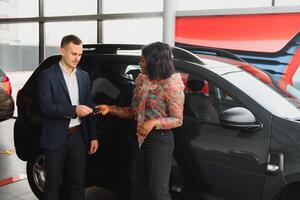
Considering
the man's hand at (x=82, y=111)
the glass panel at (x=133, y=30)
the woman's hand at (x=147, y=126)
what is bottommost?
the woman's hand at (x=147, y=126)

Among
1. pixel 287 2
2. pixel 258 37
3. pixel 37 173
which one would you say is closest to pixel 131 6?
pixel 258 37

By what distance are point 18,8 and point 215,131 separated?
283 inches

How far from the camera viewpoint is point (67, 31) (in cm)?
791

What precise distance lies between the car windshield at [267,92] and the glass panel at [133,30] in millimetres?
3679

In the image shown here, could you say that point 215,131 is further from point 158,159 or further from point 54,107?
point 54,107

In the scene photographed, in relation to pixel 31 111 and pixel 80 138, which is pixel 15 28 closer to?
pixel 31 111

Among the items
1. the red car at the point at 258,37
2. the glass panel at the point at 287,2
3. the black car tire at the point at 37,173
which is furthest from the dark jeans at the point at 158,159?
the glass panel at the point at 287,2

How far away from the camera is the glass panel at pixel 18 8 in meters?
8.48

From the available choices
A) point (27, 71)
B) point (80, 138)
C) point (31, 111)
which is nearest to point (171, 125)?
point (80, 138)

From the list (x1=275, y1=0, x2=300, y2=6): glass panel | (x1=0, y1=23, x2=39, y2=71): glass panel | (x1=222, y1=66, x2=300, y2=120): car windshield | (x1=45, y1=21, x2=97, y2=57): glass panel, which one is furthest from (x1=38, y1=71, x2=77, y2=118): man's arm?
(x1=0, y1=23, x2=39, y2=71): glass panel

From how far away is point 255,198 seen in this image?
273 centimetres

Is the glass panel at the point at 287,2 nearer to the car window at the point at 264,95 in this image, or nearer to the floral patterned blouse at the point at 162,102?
the car window at the point at 264,95

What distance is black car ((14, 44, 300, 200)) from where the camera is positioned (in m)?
2.67

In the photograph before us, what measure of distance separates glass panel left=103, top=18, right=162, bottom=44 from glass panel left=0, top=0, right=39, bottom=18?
2051mm
